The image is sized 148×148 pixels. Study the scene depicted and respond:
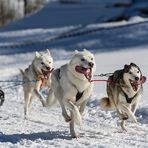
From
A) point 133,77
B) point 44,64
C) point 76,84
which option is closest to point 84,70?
point 76,84

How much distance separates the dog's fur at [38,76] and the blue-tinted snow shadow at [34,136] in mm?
1452

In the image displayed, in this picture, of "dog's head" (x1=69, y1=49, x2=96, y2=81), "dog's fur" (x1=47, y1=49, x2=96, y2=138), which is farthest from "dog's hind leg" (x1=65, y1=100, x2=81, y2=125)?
"dog's head" (x1=69, y1=49, x2=96, y2=81)

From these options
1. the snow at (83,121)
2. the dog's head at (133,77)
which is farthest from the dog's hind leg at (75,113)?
the dog's head at (133,77)

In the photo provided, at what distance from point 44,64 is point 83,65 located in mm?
1935

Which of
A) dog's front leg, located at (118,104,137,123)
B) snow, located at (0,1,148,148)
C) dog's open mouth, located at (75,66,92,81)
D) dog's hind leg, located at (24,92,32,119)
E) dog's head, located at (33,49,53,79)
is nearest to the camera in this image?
snow, located at (0,1,148,148)

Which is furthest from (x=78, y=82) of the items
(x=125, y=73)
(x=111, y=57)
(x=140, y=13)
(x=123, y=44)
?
(x=140, y=13)

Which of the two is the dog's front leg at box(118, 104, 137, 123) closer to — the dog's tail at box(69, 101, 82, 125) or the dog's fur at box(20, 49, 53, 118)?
the dog's tail at box(69, 101, 82, 125)

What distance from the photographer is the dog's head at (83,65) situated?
6637mm

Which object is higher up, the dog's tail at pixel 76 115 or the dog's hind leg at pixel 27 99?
the dog's tail at pixel 76 115

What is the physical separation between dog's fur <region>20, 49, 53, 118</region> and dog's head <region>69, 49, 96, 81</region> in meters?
1.73

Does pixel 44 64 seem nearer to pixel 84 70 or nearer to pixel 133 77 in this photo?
pixel 133 77

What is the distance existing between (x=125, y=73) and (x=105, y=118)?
1.71 meters

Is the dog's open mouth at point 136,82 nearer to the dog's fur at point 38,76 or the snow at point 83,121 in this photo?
the snow at point 83,121

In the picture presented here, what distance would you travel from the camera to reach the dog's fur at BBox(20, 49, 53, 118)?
8523 mm
